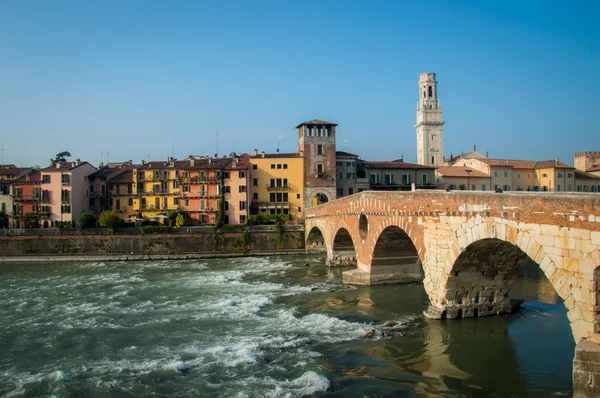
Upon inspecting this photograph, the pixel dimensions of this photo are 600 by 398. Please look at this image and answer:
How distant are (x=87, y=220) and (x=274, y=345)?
43717 millimetres

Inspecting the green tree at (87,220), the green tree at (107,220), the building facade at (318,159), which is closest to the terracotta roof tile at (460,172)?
the building facade at (318,159)

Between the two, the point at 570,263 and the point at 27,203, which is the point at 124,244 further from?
the point at 570,263

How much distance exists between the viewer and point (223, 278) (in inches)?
1379

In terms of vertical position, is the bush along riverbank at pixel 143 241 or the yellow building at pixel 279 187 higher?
the yellow building at pixel 279 187

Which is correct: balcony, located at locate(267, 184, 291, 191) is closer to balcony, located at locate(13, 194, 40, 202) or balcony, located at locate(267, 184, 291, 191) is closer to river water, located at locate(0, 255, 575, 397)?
balcony, located at locate(13, 194, 40, 202)

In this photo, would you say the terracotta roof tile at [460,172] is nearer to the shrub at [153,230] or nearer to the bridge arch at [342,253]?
the bridge arch at [342,253]

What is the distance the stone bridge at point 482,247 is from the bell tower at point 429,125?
52.3 metres

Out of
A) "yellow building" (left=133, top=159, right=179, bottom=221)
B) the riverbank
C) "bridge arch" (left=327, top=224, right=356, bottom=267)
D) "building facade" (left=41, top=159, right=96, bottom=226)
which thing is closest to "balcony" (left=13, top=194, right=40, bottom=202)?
"building facade" (left=41, top=159, right=96, bottom=226)

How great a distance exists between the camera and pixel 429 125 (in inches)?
3342

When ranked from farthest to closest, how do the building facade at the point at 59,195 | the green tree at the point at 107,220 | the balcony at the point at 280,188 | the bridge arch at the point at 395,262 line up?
1. the balcony at the point at 280,188
2. the building facade at the point at 59,195
3. the green tree at the point at 107,220
4. the bridge arch at the point at 395,262

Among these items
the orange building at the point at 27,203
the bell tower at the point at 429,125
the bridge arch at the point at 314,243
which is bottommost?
the bridge arch at the point at 314,243

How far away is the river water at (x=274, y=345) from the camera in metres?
14.9

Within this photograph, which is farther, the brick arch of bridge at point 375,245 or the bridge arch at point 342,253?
the bridge arch at point 342,253

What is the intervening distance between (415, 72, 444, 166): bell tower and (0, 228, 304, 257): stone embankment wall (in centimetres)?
4232
